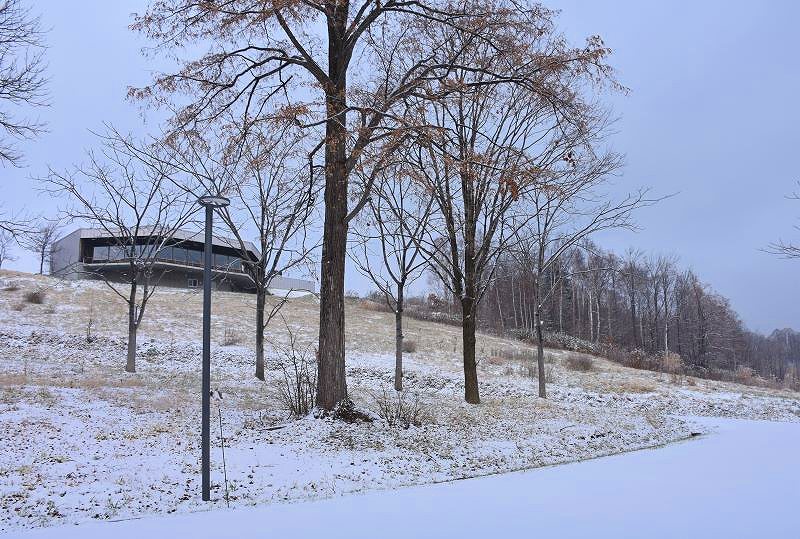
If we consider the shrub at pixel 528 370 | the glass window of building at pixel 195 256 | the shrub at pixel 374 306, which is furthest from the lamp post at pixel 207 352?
the glass window of building at pixel 195 256

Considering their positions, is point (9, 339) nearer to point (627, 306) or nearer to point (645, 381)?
point (645, 381)

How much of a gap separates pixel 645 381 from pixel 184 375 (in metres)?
18.7

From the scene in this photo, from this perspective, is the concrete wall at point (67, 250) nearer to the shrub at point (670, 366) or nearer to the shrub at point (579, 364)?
the shrub at point (579, 364)

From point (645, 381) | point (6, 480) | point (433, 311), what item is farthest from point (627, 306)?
point (6, 480)

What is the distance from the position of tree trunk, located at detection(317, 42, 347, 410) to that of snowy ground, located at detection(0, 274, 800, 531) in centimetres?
80

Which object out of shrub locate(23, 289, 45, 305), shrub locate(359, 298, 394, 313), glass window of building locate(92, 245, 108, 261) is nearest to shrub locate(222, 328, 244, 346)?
shrub locate(23, 289, 45, 305)

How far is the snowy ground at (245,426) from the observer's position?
5.87 metres

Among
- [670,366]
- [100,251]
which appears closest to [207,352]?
[670,366]

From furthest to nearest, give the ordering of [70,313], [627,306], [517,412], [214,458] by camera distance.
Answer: [627,306] → [70,313] → [517,412] → [214,458]

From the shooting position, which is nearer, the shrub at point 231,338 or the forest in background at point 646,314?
the shrub at point 231,338

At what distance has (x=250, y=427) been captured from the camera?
891cm

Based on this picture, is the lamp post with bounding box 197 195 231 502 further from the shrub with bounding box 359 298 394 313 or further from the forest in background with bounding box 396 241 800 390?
the forest in background with bounding box 396 241 800 390

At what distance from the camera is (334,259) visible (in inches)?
374

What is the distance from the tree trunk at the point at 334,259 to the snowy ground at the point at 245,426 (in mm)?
803
